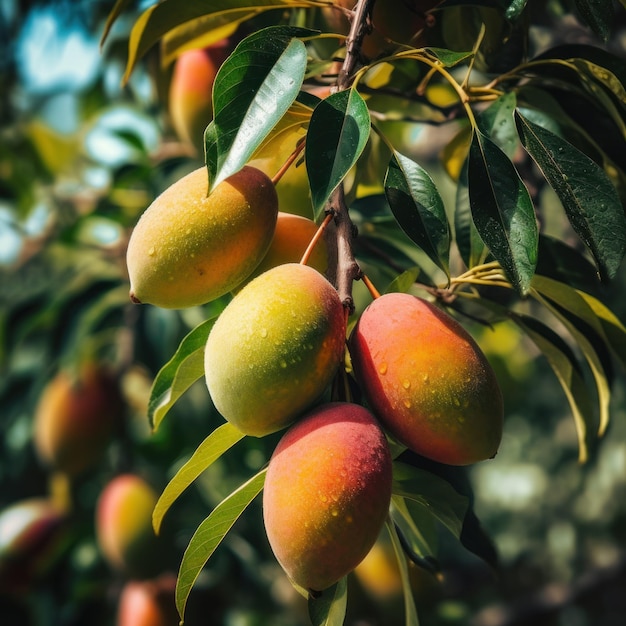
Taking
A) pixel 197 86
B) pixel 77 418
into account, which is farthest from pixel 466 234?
pixel 77 418

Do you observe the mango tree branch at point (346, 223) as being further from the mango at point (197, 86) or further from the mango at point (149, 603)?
the mango at point (149, 603)

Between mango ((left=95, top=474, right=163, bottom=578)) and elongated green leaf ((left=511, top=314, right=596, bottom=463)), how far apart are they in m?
0.86

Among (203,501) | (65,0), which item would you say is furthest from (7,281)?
(203,501)

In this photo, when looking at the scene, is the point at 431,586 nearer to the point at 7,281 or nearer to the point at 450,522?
the point at 450,522

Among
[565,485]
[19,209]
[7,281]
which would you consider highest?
[19,209]

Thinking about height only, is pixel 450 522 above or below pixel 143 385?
above

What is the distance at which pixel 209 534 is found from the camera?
25.9 inches

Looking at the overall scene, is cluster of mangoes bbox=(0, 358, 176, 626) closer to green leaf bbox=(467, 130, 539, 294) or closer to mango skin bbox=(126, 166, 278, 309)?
mango skin bbox=(126, 166, 278, 309)

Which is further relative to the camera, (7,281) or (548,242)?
(7,281)

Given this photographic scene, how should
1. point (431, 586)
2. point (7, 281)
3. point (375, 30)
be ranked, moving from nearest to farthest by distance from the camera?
point (375, 30) → point (431, 586) → point (7, 281)

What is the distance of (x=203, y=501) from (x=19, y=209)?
89 centimetres

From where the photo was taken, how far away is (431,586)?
1.57 m

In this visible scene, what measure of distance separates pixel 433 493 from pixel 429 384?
0.15 m

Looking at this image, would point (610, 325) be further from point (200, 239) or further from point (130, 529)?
point (130, 529)
